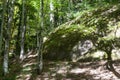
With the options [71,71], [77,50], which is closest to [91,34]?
[77,50]

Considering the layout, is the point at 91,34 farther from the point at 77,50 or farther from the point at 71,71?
the point at 71,71

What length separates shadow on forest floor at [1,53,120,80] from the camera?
11.2m

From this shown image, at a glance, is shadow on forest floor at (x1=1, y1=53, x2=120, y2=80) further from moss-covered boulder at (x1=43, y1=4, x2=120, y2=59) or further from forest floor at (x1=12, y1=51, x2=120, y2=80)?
moss-covered boulder at (x1=43, y1=4, x2=120, y2=59)

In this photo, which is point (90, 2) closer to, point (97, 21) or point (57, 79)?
point (97, 21)

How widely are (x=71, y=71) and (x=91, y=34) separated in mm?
3328

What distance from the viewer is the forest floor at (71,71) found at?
11.2 metres

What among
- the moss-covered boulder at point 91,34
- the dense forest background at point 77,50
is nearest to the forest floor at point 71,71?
the dense forest background at point 77,50

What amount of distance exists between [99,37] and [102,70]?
10.3 ft

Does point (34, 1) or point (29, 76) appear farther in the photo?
point (34, 1)

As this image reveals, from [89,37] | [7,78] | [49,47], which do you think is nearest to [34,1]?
[49,47]

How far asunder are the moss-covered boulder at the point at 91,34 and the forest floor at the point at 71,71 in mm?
1129

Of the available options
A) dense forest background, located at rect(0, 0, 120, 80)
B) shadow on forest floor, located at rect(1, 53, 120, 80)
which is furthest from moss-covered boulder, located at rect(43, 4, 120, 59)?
shadow on forest floor, located at rect(1, 53, 120, 80)

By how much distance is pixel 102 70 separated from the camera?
1162 centimetres

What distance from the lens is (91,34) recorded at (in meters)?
14.6
